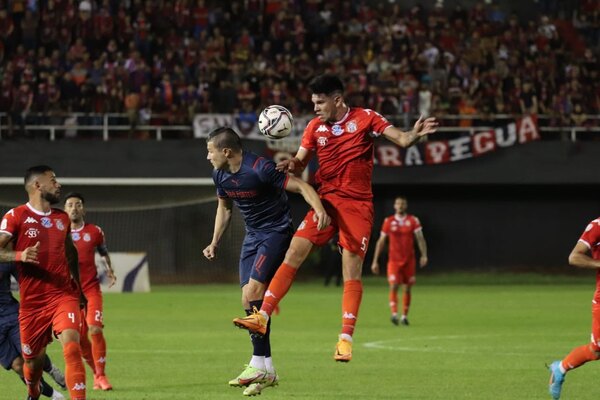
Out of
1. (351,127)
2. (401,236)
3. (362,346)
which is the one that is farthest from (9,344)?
(401,236)

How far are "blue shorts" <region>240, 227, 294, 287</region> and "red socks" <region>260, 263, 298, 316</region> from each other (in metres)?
0.20

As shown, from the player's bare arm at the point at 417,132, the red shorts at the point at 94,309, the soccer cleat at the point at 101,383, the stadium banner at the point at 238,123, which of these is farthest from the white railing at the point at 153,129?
the player's bare arm at the point at 417,132

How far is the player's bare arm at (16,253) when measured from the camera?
1068 cm

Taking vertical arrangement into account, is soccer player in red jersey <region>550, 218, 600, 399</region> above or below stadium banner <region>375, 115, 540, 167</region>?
above

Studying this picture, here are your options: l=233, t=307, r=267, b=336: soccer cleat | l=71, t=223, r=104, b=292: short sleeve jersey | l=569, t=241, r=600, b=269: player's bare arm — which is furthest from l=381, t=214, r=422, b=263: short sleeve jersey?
l=233, t=307, r=267, b=336: soccer cleat

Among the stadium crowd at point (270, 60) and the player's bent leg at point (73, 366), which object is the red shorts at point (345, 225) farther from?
the stadium crowd at point (270, 60)

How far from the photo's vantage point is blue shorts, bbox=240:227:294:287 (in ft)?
39.9

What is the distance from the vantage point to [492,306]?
28.9 m

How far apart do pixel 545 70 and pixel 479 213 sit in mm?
4844

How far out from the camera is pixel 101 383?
14.6m

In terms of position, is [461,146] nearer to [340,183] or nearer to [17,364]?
[340,183]

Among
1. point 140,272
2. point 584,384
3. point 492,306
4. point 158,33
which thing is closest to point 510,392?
point 584,384

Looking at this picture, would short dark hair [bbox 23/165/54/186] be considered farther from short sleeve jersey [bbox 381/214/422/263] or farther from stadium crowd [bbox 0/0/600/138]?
stadium crowd [bbox 0/0/600/138]

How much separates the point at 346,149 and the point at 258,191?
3.04 feet
